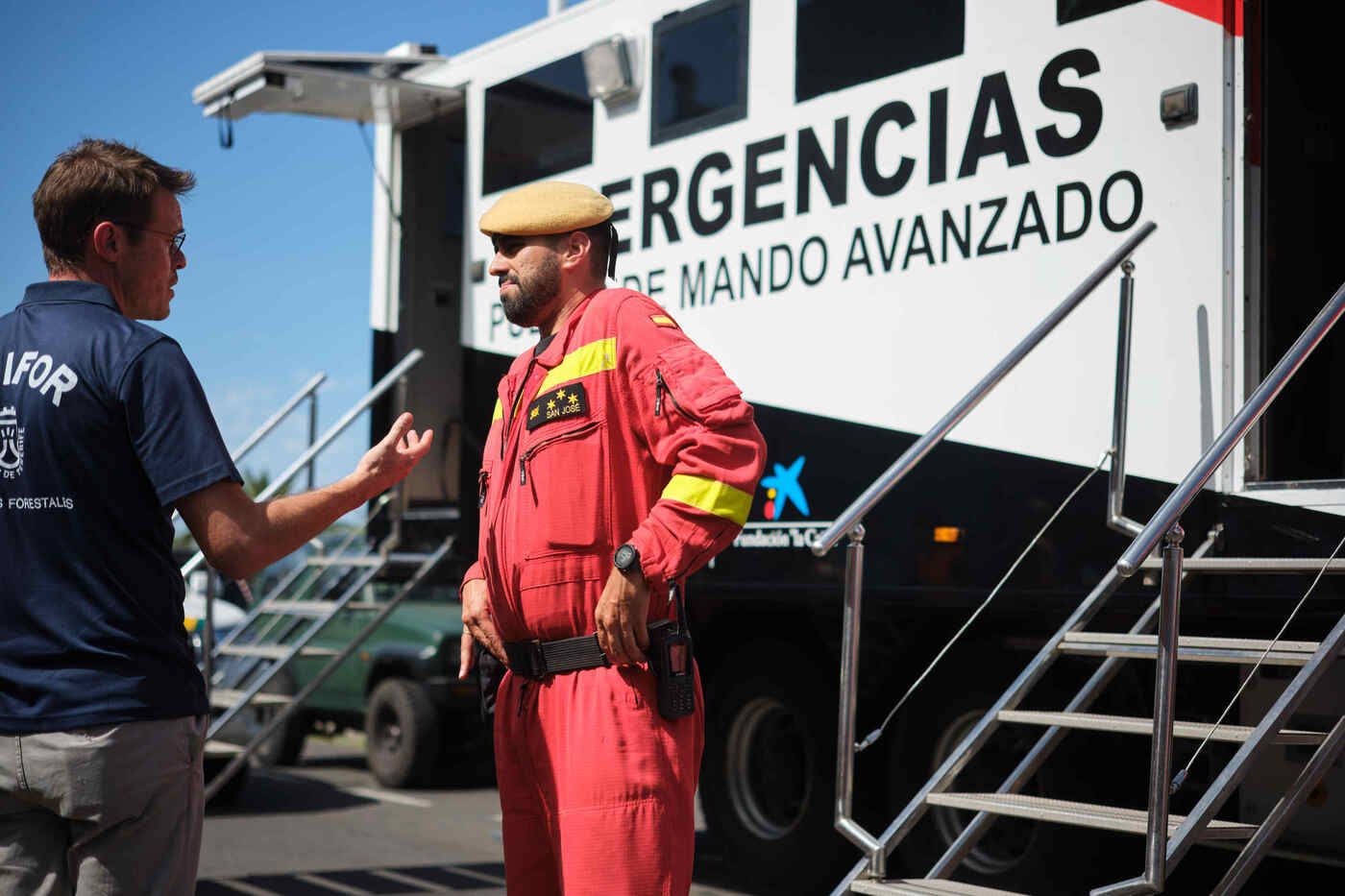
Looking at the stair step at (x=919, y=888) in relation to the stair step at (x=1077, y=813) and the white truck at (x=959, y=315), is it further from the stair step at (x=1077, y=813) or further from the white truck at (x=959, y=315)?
the white truck at (x=959, y=315)

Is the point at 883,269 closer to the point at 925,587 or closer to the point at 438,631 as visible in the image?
the point at 925,587

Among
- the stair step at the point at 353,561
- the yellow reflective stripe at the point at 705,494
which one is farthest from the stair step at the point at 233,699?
the yellow reflective stripe at the point at 705,494

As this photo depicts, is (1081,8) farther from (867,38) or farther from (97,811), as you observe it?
(97,811)

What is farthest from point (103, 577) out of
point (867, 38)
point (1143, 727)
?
point (867, 38)

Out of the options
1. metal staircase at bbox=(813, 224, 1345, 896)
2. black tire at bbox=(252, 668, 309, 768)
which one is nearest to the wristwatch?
metal staircase at bbox=(813, 224, 1345, 896)

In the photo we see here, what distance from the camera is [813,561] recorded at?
575 cm

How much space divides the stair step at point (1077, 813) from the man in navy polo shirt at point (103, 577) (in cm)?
225

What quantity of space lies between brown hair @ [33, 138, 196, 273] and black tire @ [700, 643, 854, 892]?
3945mm

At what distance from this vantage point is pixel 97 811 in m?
2.39

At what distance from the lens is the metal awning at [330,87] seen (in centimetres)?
792

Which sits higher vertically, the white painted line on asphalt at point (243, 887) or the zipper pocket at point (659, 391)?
the zipper pocket at point (659, 391)

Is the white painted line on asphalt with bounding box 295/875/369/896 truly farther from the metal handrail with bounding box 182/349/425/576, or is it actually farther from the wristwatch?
the wristwatch

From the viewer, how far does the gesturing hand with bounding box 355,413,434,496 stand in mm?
2682

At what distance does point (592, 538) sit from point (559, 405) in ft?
0.93
